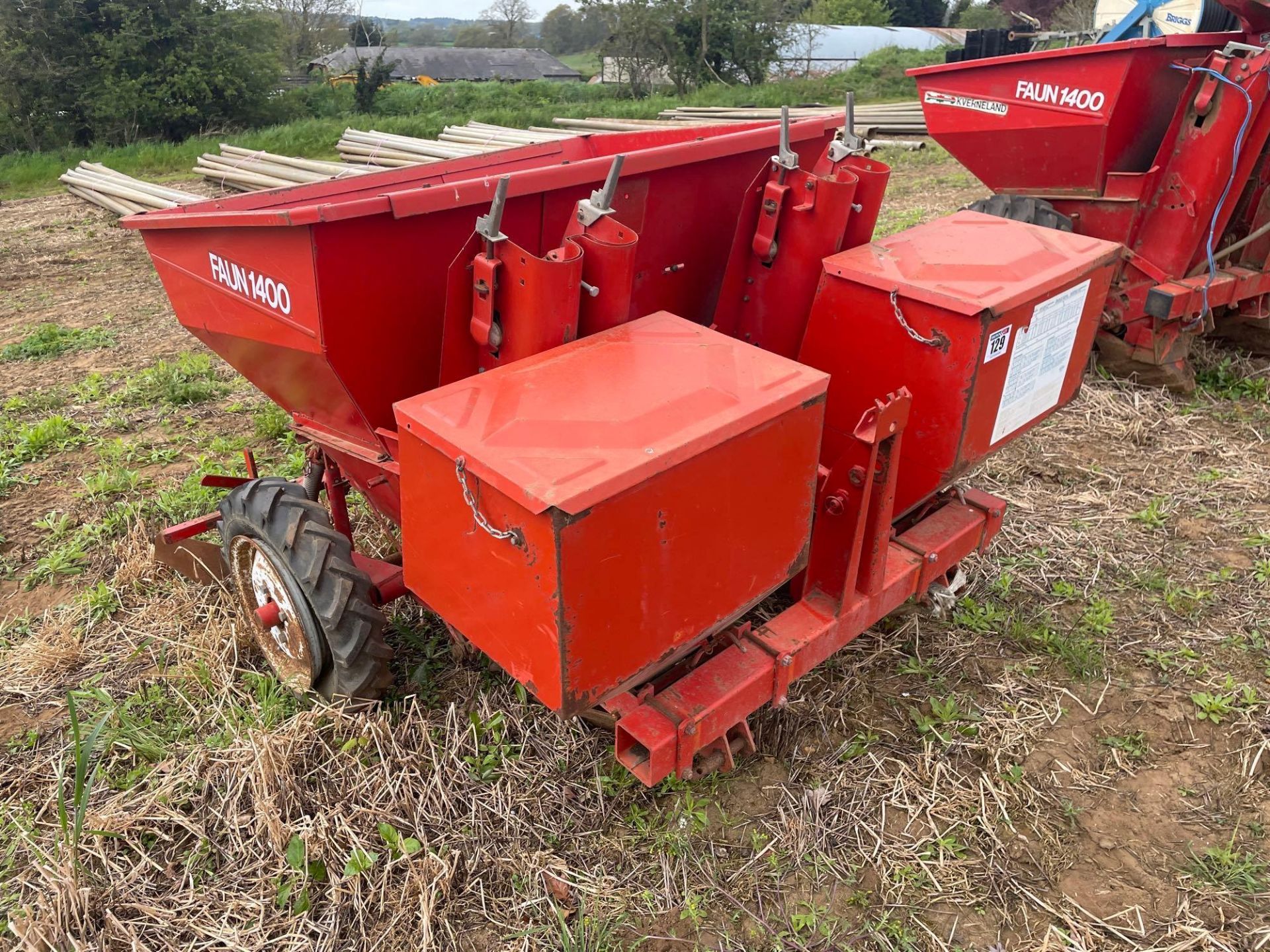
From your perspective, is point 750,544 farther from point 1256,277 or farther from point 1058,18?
point 1058,18

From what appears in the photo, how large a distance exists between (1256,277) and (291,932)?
231 inches

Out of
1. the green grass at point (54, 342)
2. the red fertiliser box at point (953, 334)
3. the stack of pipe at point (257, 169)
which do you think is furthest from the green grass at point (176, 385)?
the stack of pipe at point (257, 169)

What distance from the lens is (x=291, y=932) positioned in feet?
8.15

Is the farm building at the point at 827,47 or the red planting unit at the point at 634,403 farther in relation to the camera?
the farm building at the point at 827,47

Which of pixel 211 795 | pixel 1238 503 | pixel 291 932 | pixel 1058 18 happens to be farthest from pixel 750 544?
pixel 1058 18

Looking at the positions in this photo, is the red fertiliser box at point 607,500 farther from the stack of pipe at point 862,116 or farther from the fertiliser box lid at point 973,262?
the stack of pipe at point 862,116

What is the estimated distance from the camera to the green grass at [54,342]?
6957 mm

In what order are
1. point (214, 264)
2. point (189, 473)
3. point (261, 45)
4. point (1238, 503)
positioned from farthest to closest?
point (261, 45) < point (189, 473) < point (1238, 503) < point (214, 264)

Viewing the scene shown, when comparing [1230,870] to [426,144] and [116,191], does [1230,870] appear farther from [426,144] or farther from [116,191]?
[116,191]

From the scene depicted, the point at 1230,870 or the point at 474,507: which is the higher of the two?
the point at 474,507

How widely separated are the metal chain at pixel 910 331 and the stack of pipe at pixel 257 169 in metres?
9.61

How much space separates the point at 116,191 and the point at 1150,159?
12.5 meters

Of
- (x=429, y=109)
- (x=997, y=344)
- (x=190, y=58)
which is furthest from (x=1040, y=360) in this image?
(x=429, y=109)

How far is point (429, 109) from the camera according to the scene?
21.4 metres
